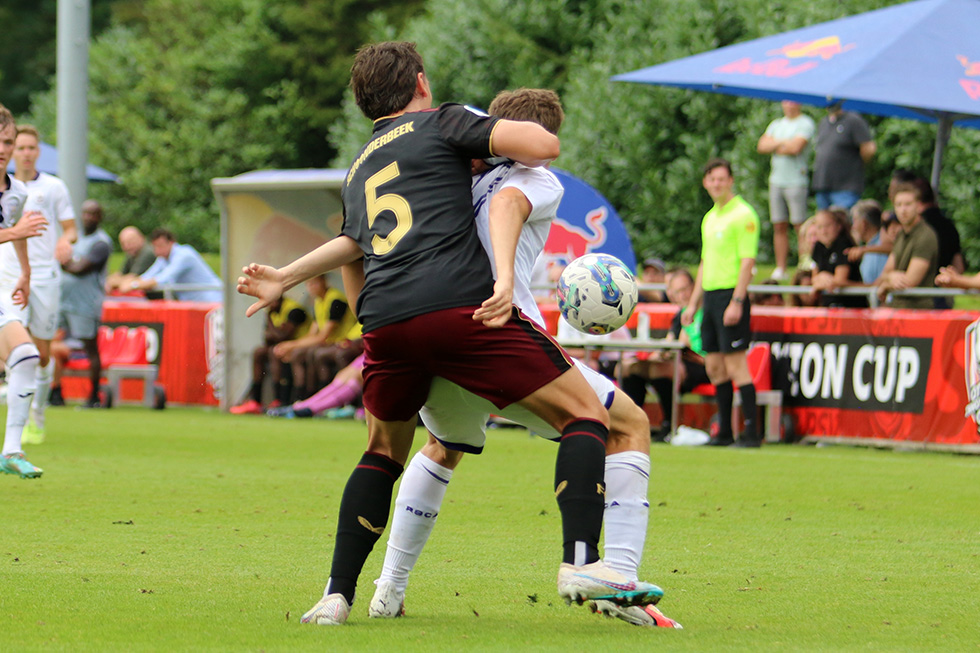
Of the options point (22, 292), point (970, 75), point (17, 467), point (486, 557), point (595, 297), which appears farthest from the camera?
point (970, 75)

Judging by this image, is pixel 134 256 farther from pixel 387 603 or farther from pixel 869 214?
pixel 387 603

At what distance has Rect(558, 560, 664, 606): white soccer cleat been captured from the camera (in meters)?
4.18

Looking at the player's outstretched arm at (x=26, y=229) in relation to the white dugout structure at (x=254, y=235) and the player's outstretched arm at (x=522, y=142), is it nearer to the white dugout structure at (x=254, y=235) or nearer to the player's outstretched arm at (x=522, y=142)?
the player's outstretched arm at (x=522, y=142)

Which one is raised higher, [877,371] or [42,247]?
[42,247]

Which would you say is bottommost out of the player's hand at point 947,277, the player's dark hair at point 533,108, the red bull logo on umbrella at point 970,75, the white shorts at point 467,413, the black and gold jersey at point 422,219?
the player's hand at point 947,277

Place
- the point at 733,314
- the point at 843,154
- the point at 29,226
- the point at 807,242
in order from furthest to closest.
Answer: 1. the point at 843,154
2. the point at 807,242
3. the point at 733,314
4. the point at 29,226

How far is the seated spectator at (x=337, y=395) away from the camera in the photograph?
15.7 meters

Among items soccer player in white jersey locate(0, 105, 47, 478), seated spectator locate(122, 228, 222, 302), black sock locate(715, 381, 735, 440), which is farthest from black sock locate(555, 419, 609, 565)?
seated spectator locate(122, 228, 222, 302)

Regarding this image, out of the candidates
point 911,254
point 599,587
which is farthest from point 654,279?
point 599,587

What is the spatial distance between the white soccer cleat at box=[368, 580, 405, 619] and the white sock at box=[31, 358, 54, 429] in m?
7.90

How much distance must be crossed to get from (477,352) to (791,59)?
975cm

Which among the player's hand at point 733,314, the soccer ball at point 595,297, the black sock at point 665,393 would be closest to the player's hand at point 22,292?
the soccer ball at point 595,297

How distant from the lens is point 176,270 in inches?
754

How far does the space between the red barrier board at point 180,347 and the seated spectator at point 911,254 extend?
8.57 meters
